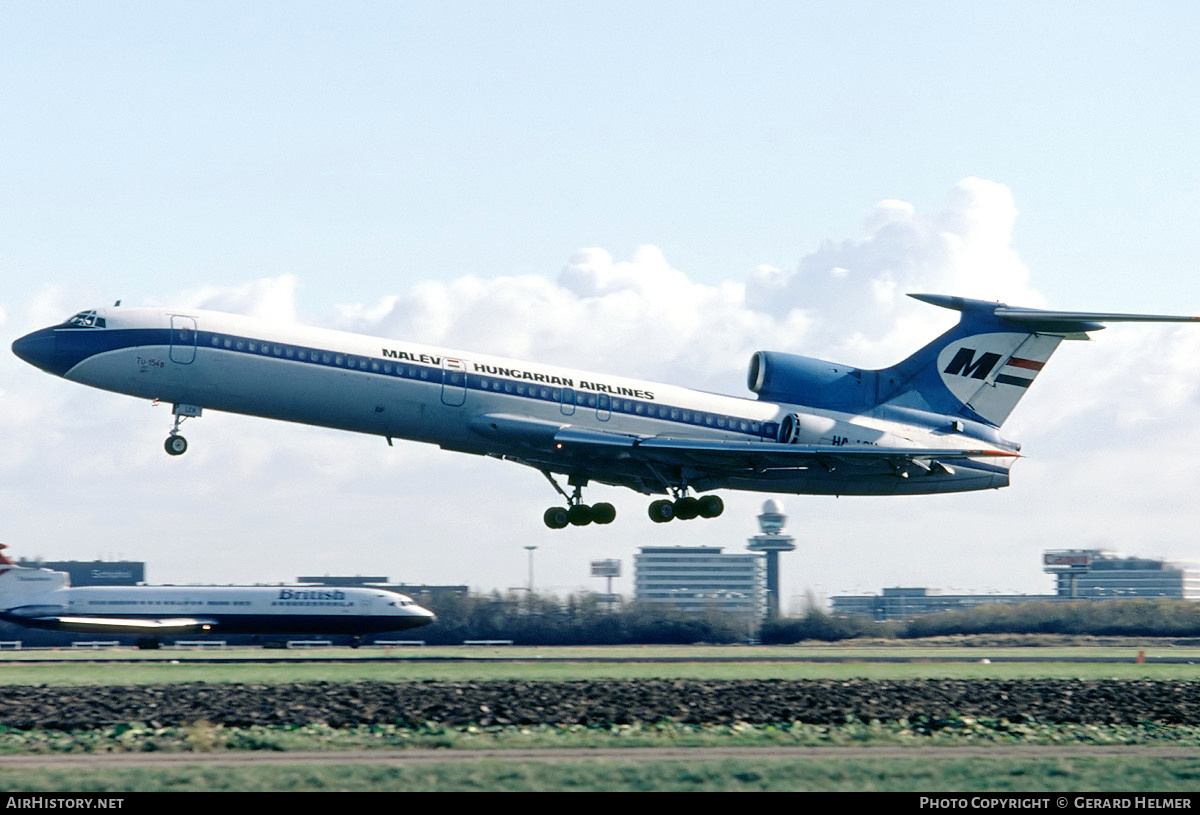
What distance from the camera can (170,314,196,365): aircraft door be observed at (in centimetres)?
3244

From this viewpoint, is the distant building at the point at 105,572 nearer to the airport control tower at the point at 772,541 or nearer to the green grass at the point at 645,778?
the airport control tower at the point at 772,541

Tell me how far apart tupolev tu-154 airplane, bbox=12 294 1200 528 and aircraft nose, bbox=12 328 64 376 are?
4 centimetres

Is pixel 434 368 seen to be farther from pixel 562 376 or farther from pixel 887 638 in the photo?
pixel 887 638

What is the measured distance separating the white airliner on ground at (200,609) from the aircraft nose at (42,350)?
81.5ft

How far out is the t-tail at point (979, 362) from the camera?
42947mm

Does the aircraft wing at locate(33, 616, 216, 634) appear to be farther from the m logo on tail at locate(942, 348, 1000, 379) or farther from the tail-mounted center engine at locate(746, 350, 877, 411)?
the m logo on tail at locate(942, 348, 1000, 379)

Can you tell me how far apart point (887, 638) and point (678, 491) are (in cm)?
2623

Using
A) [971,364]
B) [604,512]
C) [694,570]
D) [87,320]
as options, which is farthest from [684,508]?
[694,570]

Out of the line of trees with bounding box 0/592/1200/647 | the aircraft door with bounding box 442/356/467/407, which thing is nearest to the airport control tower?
the line of trees with bounding box 0/592/1200/647

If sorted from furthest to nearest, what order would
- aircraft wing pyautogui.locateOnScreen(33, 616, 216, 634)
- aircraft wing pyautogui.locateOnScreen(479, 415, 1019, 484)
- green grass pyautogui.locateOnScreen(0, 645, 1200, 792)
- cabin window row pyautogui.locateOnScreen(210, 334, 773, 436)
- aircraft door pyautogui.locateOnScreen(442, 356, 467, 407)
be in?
aircraft wing pyautogui.locateOnScreen(33, 616, 216, 634), aircraft wing pyautogui.locateOnScreen(479, 415, 1019, 484), aircraft door pyautogui.locateOnScreen(442, 356, 467, 407), cabin window row pyautogui.locateOnScreen(210, 334, 773, 436), green grass pyautogui.locateOnScreen(0, 645, 1200, 792)

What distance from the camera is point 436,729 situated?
2453cm

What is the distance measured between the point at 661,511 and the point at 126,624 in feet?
93.9

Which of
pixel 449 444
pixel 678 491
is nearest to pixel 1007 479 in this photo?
pixel 678 491

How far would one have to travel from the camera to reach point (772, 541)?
4555 inches
